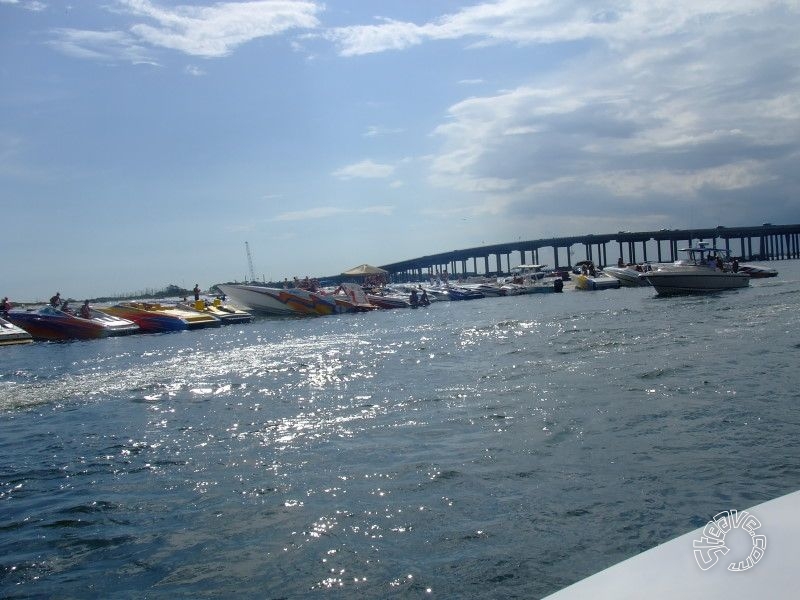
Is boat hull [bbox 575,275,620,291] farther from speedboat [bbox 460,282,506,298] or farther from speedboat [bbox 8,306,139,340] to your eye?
speedboat [bbox 8,306,139,340]

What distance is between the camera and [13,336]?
32188 millimetres

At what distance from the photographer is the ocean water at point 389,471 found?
16.4 feet

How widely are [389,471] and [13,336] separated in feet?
99.8

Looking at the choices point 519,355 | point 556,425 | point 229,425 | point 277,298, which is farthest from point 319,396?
point 277,298

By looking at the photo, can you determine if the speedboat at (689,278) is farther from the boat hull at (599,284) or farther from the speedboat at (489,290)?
the speedboat at (489,290)

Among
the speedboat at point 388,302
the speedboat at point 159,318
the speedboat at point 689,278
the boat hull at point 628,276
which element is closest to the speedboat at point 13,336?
the speedboat at point 159,318

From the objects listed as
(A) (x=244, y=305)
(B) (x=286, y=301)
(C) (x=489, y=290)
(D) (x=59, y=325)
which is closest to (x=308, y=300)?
(B) (x=286, y=301)

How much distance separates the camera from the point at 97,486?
24.2 ft

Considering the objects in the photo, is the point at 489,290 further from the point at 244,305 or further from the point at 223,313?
the point at 223,313

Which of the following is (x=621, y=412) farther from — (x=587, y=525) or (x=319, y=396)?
(x=319, y=396)

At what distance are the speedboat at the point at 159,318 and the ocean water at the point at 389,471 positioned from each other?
68.8ft

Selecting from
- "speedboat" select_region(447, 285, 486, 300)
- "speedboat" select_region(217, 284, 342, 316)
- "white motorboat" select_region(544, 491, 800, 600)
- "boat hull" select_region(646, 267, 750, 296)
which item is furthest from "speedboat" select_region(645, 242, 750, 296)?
"white motorboat" select_region(544, 491, 800, 600)

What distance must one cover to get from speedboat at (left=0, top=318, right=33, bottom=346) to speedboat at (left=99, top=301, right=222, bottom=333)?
489 centimetres

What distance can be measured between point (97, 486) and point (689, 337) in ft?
45.6
